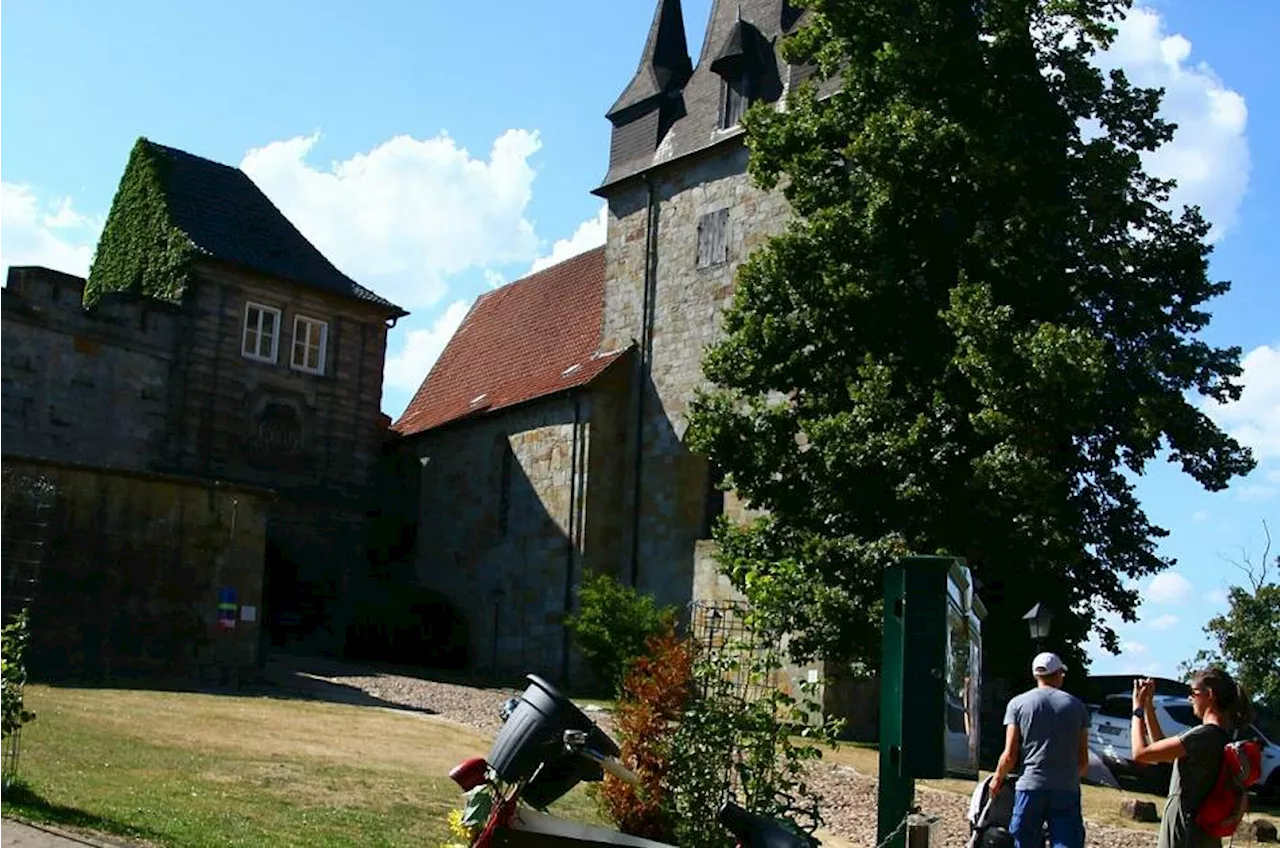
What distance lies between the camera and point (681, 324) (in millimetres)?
32406

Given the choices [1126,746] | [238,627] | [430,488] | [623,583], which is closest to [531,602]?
[623,583]

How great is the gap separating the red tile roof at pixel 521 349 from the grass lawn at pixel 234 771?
54.6ft

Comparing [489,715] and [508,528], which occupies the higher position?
Result: [508,528]

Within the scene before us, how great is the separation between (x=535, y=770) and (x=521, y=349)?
33.3m

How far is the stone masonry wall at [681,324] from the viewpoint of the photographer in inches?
1229

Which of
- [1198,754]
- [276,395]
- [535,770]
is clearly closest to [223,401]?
[276,395]

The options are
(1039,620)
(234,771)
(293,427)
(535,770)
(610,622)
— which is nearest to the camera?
(535,770)

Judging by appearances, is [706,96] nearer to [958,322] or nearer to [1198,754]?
[958,322]

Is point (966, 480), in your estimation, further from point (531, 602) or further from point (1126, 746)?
point (531, 602)

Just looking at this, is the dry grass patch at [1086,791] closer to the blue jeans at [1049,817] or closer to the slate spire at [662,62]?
the blue jeans at [1049,817]

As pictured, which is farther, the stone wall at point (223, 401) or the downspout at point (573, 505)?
the downspout at point (573, 505)

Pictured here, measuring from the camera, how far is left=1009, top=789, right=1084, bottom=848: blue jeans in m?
8.73

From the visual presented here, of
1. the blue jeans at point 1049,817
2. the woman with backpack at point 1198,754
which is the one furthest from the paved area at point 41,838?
the woman with backpack at point 1198,754

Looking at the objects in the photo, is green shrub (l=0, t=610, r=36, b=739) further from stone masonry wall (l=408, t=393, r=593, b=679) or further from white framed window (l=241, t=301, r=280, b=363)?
white framed window (l=241, t=301, r=280, b=363)
